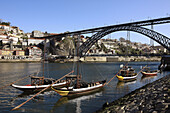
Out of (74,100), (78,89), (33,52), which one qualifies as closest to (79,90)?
(78,89)

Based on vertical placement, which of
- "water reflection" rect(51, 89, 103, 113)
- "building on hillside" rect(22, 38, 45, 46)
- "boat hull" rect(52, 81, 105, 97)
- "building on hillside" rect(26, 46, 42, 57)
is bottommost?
"water reflection" rect(51, 89, 103, 113)

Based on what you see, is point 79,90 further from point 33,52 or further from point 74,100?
point 33,52

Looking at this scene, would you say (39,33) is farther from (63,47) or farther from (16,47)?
(63,47)

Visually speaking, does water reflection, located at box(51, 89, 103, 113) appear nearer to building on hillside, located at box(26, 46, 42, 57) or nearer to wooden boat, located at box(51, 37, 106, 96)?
wooden boat, located at box(51, 37, 106, 96)

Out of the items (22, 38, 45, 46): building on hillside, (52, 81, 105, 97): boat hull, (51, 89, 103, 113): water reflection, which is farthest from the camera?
(22, 38, 45, 46): building on hillside

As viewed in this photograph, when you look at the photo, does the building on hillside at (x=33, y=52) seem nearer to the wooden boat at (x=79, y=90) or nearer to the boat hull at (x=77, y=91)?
the wooden boat at (x=79, y=90)

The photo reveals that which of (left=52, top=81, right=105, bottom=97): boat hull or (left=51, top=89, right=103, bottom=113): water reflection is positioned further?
(left=52, top=81, right=105, bottom=97): boat hull

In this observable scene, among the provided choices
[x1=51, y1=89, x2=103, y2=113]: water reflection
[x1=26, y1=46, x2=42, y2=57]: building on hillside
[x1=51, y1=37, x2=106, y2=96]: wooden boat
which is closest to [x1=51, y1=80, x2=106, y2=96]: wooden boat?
[x1=51, y1=37, x2=106, y2=96]: wooden boat

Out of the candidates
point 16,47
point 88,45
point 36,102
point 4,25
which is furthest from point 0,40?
point 36,102

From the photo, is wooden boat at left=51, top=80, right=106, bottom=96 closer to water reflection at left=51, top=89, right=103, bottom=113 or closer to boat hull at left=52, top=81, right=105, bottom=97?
boat hull at left=52, top=81, right=105, bottom=97

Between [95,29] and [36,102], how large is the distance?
2180 inches

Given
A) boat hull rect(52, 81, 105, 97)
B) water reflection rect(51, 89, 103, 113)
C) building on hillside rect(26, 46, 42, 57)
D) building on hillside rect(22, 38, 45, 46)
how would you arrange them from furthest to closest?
building on hillside rect(22, 38, 45, 46)
building on hillside rect(26, 46, 42, 57)
boat hull rect(52, 81, 105, 97)
water reflection rect(51, 89, 103, 113)

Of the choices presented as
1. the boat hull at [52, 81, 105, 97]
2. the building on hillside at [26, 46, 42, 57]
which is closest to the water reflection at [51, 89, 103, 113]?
the boat hull at [52, 81, 105, 97]

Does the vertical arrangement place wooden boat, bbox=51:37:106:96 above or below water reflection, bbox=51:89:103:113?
above
